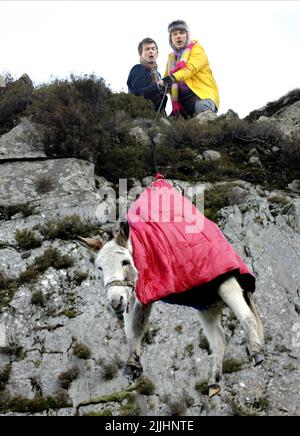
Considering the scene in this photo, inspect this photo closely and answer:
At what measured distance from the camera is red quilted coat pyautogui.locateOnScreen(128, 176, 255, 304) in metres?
8.40

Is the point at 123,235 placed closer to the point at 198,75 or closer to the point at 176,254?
the point at 176,254

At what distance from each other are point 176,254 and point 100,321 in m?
3.51

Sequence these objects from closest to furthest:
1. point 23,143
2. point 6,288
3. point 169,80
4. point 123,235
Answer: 1. point 123,235
2. point 6,288
3. point 23,143
4. point 169,80

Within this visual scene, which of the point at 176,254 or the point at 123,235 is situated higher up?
the point at 123,235

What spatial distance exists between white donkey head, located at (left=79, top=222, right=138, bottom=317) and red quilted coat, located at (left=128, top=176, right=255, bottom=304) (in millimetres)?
298

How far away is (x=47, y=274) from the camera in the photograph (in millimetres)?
12453

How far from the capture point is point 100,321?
11.8 metres

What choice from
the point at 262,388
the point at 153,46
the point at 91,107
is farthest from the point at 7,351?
the point at 153,46

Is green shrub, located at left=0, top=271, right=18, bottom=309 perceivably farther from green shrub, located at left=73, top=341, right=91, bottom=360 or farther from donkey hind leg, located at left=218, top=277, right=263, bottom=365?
donkey hind leg, located at left=218, top=277, right=263, bottom=365

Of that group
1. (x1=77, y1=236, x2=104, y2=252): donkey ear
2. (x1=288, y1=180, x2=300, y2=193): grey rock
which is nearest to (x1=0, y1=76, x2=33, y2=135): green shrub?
(x1=288, y1=180, x2=300, y2=193): grey rock

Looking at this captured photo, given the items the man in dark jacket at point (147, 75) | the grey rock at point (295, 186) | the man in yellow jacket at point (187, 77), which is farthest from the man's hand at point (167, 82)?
the grey rock at point (295, 186)

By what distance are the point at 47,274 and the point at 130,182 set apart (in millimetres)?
3334

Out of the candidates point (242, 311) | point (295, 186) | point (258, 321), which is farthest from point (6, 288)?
point (295, 186)

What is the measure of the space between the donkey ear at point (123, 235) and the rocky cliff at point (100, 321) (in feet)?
10.5
